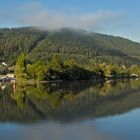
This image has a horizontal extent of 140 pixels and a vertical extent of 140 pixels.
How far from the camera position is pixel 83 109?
41938mm

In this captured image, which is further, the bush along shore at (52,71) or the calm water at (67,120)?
the bush along shore at (52,71)

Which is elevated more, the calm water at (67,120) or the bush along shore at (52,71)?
the bush along shore at (52,71)

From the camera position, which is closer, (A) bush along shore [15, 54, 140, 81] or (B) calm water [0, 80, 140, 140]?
(B) calm water [0, 80, 140, 140]

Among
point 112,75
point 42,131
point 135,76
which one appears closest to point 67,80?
point 112,75

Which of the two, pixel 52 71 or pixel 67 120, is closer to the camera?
pixel 67 120

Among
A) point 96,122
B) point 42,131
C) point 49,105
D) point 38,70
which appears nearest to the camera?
point 42,131

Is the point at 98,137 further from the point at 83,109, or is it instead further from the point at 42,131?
the point at 83,109

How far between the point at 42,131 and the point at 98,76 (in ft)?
341

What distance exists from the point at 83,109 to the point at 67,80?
65612 mm

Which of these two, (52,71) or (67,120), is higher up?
(52,71)

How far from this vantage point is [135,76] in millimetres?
159250

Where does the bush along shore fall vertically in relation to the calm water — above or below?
above

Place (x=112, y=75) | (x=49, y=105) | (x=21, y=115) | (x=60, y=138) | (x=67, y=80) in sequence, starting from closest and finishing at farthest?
(x=60, y=138) → (x=21, y=115) → (x=49, y=105) → (x=67, y=80) → (x=112, y=75)

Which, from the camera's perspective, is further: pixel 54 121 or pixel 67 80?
pixel 67 80
